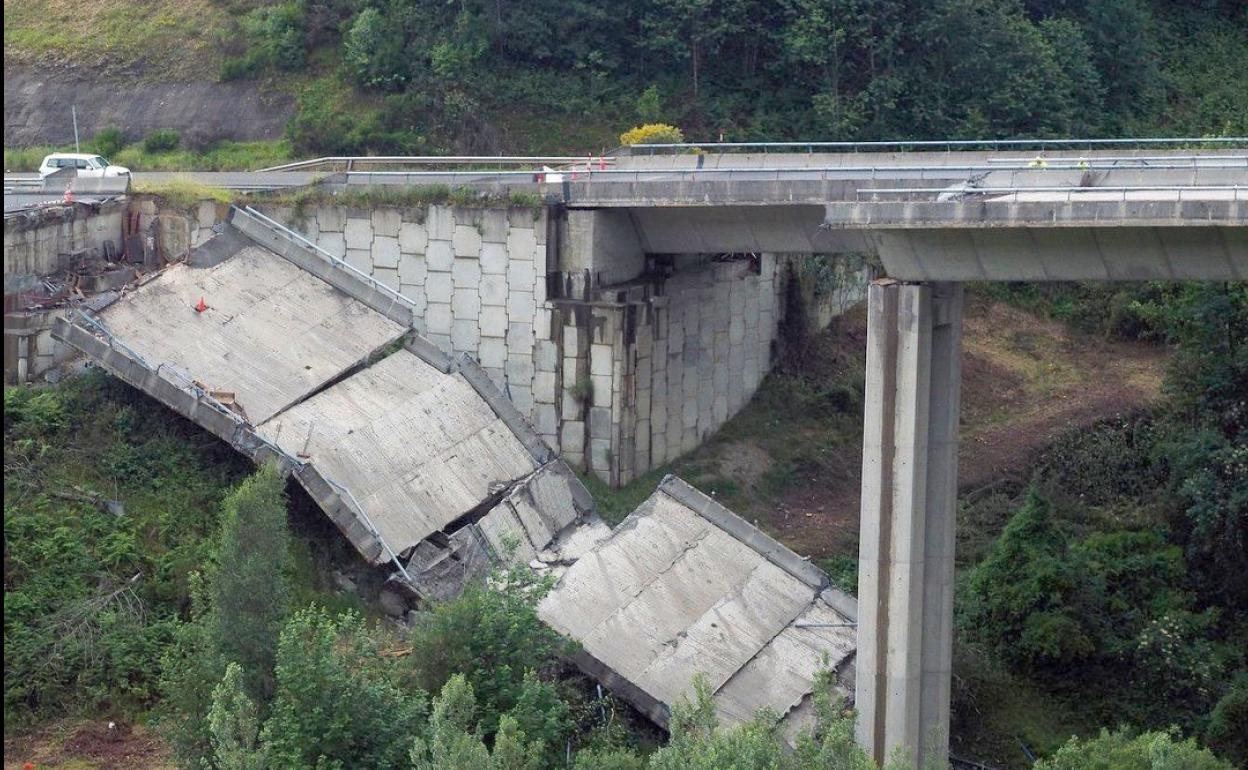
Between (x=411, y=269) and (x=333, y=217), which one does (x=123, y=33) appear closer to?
(x=333, y=217)

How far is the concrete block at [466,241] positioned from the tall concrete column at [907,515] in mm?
11445

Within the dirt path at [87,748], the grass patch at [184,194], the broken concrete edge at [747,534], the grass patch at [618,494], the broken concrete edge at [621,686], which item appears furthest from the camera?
the grass patch at [184,194]

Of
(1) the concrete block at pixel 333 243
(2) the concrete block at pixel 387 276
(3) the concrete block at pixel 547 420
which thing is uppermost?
(1) the concrete block at pixel 333 243

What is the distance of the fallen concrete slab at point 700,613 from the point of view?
28.7 m

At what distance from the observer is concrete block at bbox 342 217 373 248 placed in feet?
120

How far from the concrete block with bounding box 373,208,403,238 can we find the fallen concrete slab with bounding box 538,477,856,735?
895 cm

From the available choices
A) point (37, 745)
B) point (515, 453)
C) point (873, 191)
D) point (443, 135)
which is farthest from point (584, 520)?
point (443, 135)

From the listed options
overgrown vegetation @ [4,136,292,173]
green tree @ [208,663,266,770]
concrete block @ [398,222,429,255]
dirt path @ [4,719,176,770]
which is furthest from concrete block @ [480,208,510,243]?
green tree @ [208,663,266,770]

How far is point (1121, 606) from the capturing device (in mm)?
34094

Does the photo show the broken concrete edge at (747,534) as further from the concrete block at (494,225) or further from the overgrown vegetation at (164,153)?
the overgrown vegetation at (164,153)

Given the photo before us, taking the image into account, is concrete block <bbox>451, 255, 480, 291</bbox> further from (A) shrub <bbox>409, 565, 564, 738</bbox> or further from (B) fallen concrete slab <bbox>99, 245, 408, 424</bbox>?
(A) shrub <bbox>409, 565, 564, 738</bbox>

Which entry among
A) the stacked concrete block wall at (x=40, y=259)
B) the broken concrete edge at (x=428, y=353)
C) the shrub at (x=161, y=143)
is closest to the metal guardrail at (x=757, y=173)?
the broken concrete edge at (x=428, y=353)

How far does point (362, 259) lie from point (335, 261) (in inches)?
28.9

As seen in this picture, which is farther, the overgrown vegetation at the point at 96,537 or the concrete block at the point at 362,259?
the concrete block at the point at 362,259
